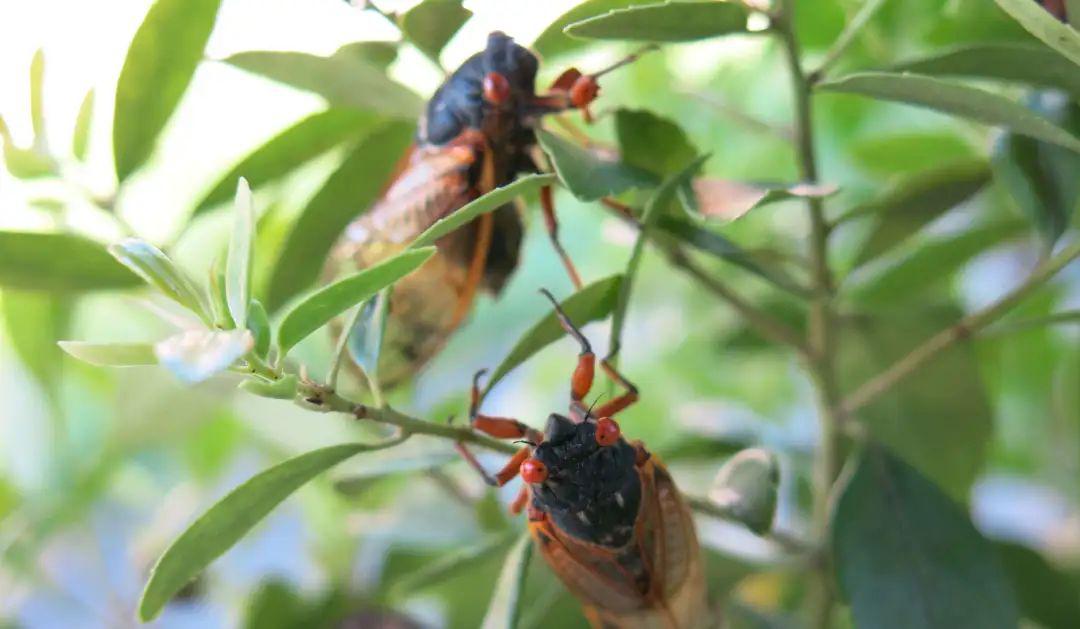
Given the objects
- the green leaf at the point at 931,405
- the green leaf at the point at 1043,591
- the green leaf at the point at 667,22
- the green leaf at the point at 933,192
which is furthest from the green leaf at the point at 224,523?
the green leaf at the point at 1043,591

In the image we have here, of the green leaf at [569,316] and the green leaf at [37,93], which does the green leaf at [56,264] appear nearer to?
the green leaf at [37,93]

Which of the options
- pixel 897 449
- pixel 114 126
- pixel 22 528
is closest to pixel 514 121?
pixel 114 126

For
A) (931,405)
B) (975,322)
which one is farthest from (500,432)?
(931,405)

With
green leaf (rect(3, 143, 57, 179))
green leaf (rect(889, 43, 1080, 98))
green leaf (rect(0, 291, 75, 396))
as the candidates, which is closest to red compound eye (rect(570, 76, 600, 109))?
green leaf (rect(889, 43, 1080, 98))

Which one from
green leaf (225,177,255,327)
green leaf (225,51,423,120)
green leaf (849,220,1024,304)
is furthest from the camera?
green leaf (849,220,1024,304)

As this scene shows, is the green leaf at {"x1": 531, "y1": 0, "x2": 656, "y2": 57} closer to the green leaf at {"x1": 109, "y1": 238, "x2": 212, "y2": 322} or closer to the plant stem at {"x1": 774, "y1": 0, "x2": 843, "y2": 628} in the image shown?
the plant stem at {"x1": 774, "y1": 0, "x2": 843, "y2": 628}

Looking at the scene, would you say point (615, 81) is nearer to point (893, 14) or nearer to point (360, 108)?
point (893, 14)
